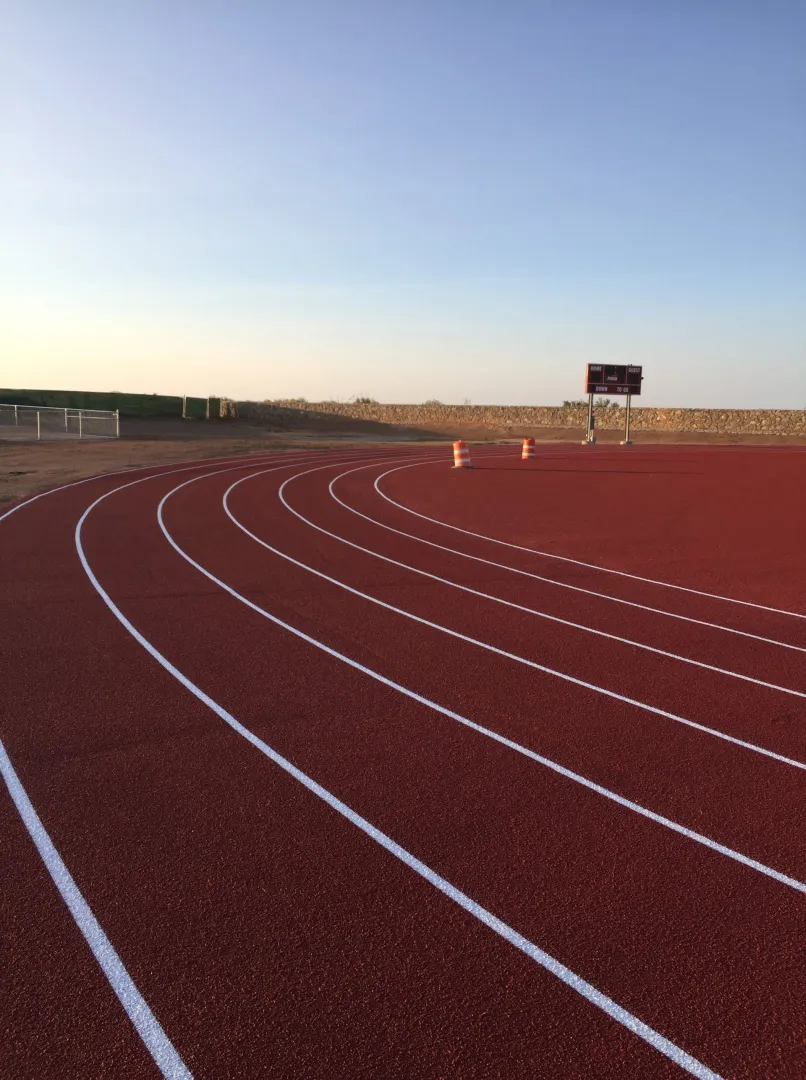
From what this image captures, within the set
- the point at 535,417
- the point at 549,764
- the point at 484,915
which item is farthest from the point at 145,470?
the point at 535,417

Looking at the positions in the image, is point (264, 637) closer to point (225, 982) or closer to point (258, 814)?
point (258, 814)

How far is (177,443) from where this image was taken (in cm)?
4247

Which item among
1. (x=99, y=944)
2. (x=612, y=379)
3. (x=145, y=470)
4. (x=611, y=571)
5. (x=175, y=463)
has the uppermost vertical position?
(x=612, y=379)

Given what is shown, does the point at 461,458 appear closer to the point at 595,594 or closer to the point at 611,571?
the point at 611,571

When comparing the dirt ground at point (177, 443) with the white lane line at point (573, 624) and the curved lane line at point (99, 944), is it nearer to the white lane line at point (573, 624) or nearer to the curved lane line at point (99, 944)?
the white lane line at point (573, 624)

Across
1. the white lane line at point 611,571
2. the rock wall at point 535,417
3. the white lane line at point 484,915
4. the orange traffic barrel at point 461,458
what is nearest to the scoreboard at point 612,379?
the orange traffic barrel at point 461,458

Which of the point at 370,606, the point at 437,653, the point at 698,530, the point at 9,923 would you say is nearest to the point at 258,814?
the point at 9,923

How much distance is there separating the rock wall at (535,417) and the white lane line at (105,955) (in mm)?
63485

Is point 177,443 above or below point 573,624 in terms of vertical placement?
above

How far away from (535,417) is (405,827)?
72321 millimetres

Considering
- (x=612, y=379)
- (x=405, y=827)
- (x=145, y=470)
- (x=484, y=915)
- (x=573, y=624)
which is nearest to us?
(x=484, y=915)

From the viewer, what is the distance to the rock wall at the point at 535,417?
226 ft

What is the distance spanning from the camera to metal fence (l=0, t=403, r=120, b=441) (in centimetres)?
4359

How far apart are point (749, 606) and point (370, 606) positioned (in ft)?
15.0
